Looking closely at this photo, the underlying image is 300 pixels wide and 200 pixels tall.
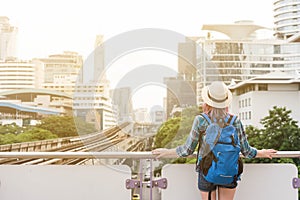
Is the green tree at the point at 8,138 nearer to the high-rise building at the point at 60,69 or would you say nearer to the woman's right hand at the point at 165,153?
Answer: the high-rise building at the point at 60,69

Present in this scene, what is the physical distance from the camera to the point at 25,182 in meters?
1.25

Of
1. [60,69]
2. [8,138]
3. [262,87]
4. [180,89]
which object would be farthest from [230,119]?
[262,87]

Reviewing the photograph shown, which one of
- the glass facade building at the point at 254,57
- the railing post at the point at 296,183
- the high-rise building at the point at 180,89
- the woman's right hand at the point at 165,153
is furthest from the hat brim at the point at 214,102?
the glass facade building at the point at 254,57

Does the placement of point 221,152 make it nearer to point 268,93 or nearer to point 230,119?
point 230,119

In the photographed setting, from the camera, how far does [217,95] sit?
3.54 ft

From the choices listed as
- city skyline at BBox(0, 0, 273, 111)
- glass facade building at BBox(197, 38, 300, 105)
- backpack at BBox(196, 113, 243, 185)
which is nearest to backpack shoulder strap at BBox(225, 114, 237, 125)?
backpack at BBox(196, 113, 243, 185)

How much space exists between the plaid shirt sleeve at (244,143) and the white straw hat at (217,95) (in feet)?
0.20

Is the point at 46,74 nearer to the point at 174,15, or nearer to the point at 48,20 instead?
the point at 48,20

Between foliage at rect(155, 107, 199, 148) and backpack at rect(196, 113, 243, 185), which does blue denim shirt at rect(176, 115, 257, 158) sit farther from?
foliage at rect(155, 107, 199, 148)

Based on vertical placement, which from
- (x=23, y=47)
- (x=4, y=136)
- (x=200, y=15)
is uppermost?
(x=200, y=15)

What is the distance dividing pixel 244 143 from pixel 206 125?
0.40 ft

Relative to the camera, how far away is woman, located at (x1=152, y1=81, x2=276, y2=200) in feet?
3.53

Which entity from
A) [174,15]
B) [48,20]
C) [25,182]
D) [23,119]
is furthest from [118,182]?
[23,119]

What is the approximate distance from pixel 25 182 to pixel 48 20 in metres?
11.4
